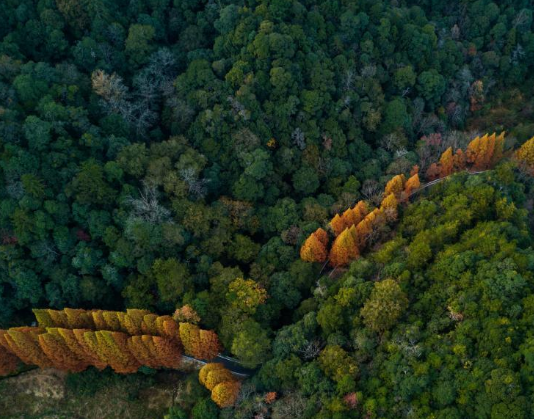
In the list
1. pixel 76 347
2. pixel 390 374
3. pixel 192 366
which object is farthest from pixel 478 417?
pixel 76 347

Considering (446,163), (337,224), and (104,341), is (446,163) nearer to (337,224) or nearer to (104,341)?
(337,224)

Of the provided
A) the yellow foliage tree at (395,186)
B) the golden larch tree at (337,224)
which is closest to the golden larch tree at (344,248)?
the golden larch tree at (337,224)

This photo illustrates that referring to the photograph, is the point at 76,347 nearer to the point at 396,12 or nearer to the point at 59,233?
the point at 59,233

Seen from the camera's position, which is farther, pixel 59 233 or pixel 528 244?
pixel 59 233

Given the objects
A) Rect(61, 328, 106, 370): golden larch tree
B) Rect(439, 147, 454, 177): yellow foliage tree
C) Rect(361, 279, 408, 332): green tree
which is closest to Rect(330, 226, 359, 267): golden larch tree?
Rect(361, 279, 408, 332): green tree

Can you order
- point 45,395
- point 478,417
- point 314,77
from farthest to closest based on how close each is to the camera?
point 314,77 → point 45,395 → point 478,417

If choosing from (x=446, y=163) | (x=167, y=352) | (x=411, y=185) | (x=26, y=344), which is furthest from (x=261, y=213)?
(x=26, y=344)

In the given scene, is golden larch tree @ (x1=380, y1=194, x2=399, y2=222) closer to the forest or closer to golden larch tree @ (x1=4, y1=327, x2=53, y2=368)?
the forest
